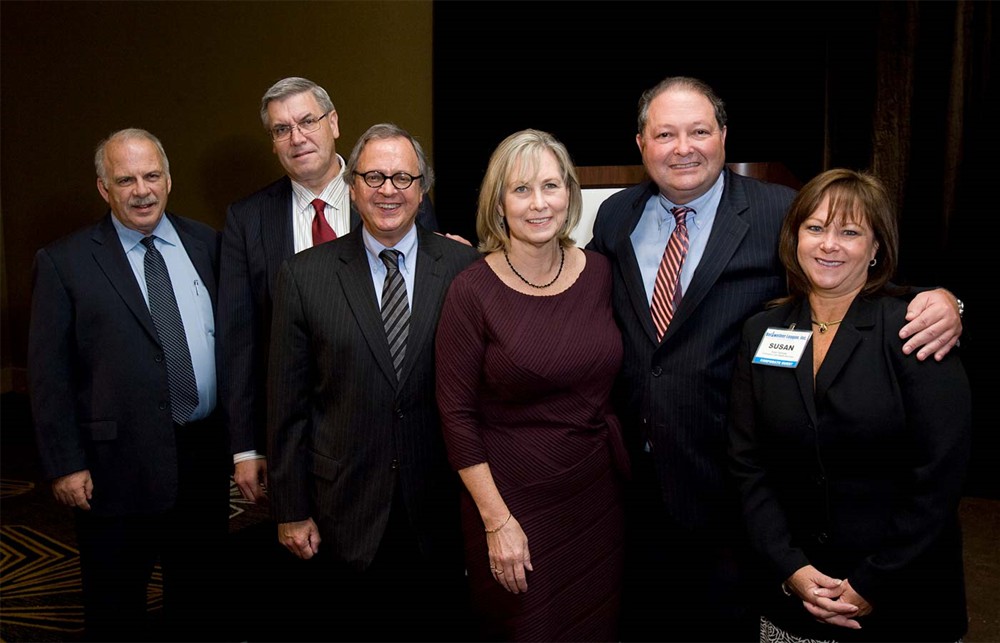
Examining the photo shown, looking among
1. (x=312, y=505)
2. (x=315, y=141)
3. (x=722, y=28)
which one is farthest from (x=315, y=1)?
(x=312, y=505)

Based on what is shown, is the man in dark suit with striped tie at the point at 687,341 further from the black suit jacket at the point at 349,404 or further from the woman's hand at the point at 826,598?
the black suit jacket at the point at 349,404

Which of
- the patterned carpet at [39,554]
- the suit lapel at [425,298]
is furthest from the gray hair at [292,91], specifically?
the patterned carpet at [39,554]

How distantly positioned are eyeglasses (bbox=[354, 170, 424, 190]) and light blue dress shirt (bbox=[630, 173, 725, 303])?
67cm

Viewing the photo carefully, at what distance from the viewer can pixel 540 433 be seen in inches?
85.2

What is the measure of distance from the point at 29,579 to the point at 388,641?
2.09 m

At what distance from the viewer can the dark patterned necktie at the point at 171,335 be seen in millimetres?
2641

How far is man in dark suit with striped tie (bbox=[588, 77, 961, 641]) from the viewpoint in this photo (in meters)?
2.20

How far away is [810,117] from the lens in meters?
4.07

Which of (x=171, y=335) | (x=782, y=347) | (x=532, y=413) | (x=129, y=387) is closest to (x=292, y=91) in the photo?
(x=171, y=335)

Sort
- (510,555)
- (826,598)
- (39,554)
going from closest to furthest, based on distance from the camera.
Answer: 1. (826,598)
2. (510,555)
3. (39,554)

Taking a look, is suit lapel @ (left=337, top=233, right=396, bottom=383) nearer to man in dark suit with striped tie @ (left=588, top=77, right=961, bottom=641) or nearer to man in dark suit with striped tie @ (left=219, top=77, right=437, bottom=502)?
man in dark suit with striped tie @ (left=219, top=77, right=437, bottom=502)

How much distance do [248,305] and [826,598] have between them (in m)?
1.79

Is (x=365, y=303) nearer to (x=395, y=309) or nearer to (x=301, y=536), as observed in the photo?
(x=395, y=309)

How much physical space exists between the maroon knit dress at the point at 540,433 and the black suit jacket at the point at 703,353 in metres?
0.09
